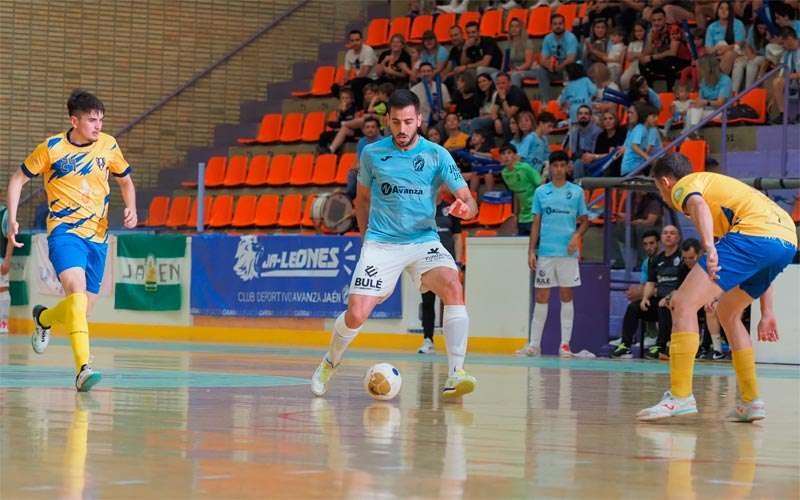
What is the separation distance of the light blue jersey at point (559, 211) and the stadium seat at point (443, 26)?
8.30 metres

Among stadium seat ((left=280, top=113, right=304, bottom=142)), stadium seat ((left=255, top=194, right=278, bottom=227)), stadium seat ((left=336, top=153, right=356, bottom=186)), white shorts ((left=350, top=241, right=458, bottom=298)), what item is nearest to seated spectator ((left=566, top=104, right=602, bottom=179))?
stadium seat ((left=336, top=153, right=356, bottom=186))

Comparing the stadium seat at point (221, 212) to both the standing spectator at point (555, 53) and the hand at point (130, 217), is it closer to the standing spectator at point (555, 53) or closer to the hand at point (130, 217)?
the standing spectator at point (555, 53)

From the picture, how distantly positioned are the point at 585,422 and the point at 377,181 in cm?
248

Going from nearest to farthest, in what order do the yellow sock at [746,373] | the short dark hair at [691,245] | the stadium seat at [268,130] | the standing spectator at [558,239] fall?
1. the yellow sock at [746,373]
2. the short dark hair at [691,245]
3. the standing spectator at [558,239]
4. the stadium seat at [268,130]

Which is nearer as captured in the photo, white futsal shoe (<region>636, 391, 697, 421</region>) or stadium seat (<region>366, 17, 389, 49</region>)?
white futsal shoe (<region>636, 391, 697, 421</region>)

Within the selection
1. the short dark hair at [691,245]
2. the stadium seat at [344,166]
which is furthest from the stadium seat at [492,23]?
the short dark hair at [691,245]

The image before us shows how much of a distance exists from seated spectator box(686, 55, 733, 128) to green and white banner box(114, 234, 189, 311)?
7852mm

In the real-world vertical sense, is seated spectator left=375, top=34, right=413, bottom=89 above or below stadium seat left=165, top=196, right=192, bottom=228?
above

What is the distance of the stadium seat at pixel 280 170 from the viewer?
2578cm

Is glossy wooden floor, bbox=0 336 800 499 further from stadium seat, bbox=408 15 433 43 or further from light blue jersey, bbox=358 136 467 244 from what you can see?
stadium seat, bbox=408 15 433 43

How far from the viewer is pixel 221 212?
25.7m

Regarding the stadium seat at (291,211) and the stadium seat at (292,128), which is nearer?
the stadium seat at (291,211)

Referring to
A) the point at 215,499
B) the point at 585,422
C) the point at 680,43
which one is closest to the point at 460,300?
the point at 585,422

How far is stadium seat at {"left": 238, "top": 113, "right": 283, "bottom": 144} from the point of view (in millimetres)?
27031
